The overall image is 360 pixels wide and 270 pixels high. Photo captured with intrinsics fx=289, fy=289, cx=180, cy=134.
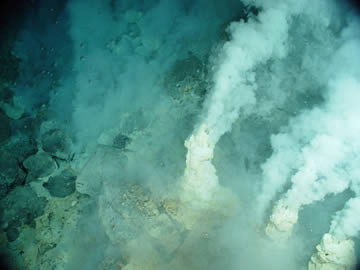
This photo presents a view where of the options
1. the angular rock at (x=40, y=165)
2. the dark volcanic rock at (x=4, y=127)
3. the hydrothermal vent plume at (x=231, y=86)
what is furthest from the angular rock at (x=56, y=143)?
the hydrothermal vent plume at (x=231, y=86)

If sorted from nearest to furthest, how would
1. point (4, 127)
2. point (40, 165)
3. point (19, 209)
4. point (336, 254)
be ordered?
1. point (336, 254)
2. point (4, 127)
3. point (19, 209)
4. point (40, 165)

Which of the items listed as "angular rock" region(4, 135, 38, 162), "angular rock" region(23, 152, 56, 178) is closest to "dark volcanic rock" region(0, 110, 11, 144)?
"angular rock" region(4, 135, 38, 162)

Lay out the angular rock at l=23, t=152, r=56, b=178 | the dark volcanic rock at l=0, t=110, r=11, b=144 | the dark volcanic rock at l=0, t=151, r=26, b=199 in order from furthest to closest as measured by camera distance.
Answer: the angular rock at l=23, t=152, r=56, b=178
the dark volcanic rock at l=0, t=151, r=26, b=199
the dark volcanic rock at l=0, t=110, r=11, b=144

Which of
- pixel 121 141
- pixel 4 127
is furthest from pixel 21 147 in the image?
pixel 121 141

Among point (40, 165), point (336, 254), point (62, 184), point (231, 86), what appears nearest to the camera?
point (336, 254)

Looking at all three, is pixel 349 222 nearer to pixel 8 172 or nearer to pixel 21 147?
pixel 21 147

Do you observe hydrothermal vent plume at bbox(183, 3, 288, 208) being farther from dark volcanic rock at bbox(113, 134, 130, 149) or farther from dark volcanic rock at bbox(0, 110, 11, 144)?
dark volcanic rock at bbox(0, 110, 11, 144)

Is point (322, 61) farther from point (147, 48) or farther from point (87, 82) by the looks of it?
point (87, 82)
